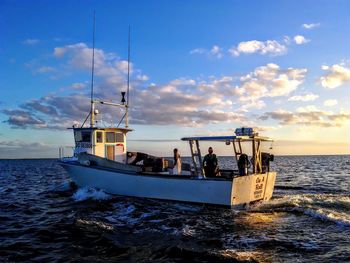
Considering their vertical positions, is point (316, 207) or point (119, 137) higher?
point (119, 137)

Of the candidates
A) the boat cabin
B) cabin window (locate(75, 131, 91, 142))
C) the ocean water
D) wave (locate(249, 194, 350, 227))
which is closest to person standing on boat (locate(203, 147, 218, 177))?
the ocean water

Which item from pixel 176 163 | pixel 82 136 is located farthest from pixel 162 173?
pixel 82 136

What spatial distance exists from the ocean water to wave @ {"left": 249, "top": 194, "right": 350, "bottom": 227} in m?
0.03

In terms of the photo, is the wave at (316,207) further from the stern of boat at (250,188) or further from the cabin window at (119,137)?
the cabin window at (119,137)

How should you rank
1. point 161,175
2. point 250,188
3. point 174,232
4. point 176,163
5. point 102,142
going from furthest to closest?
point 102,142 < point 176,163 < point 161,175 < point 250,188 < point 174,232

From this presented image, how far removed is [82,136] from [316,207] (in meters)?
12.8

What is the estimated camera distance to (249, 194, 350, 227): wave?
1330 cm

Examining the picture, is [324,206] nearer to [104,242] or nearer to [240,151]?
[240,151]

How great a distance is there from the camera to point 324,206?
15.7 m

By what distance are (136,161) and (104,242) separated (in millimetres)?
11912

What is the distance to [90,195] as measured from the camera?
1950 centimetres

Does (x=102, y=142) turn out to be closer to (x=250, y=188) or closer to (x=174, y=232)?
(x=250, y=188)

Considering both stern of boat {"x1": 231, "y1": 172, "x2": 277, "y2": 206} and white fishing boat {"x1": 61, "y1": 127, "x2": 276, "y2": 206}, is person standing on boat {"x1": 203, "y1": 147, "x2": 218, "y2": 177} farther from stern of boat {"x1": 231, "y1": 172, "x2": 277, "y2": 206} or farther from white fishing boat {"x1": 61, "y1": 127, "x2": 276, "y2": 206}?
stern of boat {"x1": 231, "y1": 172, "x2": 277, "y2": 206}

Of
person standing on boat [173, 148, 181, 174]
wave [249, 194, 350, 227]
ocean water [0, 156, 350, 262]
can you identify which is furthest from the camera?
person standing on boat [173, 148, 181, 174]
